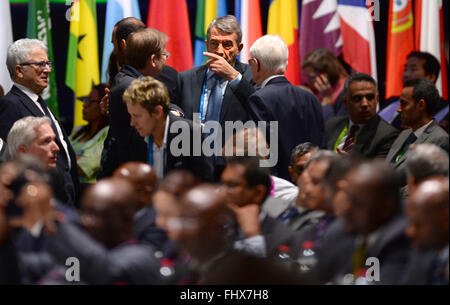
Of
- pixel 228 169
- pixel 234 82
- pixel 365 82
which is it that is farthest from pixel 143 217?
pixel 365 82

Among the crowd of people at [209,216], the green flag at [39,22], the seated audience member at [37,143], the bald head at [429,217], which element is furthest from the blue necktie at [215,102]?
the green flag at [39,22]

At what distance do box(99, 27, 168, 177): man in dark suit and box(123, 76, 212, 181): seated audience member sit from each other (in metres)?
0.05

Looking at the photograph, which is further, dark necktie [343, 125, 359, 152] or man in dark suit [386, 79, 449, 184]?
dark necktie [343, 125, 359, 152]

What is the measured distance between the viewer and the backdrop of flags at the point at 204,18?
572cm

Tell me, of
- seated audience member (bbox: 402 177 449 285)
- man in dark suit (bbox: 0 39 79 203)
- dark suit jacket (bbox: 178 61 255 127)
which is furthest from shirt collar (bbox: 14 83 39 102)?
seated audience member (bbox: 402 177 449 285)

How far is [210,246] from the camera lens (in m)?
2.35

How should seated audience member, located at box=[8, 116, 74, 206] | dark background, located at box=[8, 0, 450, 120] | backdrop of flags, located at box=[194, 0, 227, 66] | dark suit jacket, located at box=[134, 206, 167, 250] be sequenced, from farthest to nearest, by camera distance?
dark background, located at box=[8, 0, 450, 120]
backdrop of flags, located at box=[194, 0, 227, 66]
seated audience member, located at box=[8, 116, 74, 206]
dark suit jacket, located at box=[134, 206, 167, 250]

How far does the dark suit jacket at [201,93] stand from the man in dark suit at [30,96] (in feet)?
1.94

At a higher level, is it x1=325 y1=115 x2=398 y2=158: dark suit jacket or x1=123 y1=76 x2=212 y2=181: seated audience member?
x1=123 y1=76 x2=212 y2=181: seated audience member

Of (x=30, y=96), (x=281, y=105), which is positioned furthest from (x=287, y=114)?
(x=30, y=96)

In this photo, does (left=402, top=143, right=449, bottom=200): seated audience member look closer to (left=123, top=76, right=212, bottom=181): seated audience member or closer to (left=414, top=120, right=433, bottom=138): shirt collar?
(left=123, top=76, right=212, bottom=181): seated audience member

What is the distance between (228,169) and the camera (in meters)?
2.58

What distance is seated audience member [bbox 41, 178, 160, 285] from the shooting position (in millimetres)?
2365
